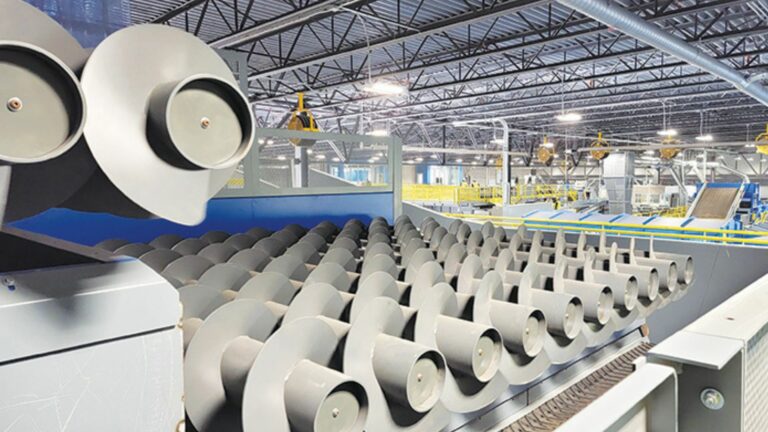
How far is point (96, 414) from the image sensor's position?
787mm

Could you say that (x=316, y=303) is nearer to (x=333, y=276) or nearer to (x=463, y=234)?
(x=333, y=276)

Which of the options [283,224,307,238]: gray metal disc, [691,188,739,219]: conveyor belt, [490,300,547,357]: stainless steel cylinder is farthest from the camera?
[691,188,739,219]: conveyor belt

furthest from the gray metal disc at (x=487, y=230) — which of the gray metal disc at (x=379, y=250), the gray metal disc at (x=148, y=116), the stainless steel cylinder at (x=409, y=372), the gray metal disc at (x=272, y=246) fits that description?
the gray metal disc at (x=148, y=116)

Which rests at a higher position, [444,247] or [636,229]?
[444,247]

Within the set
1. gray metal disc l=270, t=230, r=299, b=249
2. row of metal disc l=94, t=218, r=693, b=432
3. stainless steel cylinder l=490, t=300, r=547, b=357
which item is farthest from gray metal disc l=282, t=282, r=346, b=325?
gray metal disc l=270, t=230, r=299, b=249

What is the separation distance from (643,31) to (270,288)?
6611 millimetres

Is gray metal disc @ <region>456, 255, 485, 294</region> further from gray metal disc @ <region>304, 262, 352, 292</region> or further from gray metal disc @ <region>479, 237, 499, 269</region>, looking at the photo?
gray metal disc @ <region>304, 262, 352, 292</region>

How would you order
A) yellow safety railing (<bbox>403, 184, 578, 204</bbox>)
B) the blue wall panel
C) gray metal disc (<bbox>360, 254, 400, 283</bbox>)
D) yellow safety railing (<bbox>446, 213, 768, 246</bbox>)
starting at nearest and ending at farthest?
gray metal disc (<bbox>360, 254, 400, 283</bbox>) → the blue wall panel → yellow safety railing (<bbox>446, 213, 768, 246</bbox>) → yellow safety railing (<bbox>403, 184, 578, 204</bbox>)

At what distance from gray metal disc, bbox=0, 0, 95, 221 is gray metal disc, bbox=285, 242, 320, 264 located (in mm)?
2360

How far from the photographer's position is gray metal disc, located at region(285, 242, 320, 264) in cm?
325

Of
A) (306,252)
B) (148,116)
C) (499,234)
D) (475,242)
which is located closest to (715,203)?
(499,234)

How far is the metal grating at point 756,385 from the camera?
4.42ft

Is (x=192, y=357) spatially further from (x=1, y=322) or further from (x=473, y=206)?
(x=473, y=206)

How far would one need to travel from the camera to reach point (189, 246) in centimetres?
330
